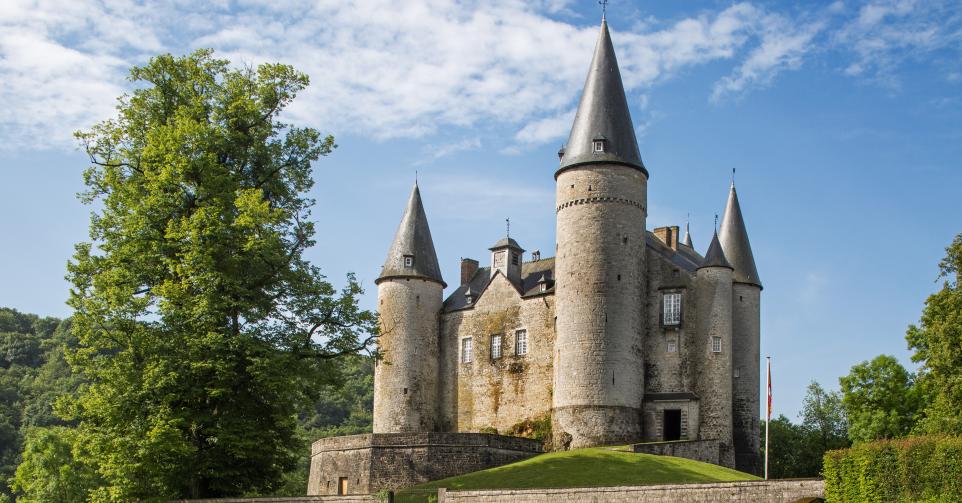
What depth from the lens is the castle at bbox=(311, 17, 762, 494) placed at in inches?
1809

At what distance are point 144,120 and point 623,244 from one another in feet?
69.3

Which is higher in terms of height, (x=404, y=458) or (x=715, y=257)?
(x=715, y=257)

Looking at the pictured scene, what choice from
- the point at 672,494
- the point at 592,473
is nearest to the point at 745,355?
the point at 592,473

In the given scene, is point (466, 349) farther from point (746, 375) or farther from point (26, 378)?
point (26, 378)

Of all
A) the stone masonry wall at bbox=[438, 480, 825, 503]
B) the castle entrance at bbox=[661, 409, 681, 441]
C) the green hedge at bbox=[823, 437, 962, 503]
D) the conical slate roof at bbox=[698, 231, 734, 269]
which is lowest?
the stone masonry wall at bbox=[438, 480, 825, 503]

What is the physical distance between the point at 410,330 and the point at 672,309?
12.2m

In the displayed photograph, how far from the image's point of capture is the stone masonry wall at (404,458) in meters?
41.5

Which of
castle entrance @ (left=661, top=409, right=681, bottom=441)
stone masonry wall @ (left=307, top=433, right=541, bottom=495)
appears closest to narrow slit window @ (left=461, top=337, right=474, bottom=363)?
stone masonry wall @ (left=307, top=433, right=541, bottom=495)

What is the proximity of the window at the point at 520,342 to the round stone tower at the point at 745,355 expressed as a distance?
900cm

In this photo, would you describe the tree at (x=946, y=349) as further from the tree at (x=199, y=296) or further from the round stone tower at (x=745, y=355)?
the tree at (x=199, y=296)

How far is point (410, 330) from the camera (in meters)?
52.3

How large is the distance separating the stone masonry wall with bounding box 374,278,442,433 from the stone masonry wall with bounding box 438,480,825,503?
68.7 ft

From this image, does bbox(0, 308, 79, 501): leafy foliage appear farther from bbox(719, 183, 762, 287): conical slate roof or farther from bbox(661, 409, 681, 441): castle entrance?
bbox(719, 183, 762, 287): conical slate roof

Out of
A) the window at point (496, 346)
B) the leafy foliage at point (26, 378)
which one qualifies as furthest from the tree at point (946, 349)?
the leafy foliage at point (26, 378)
